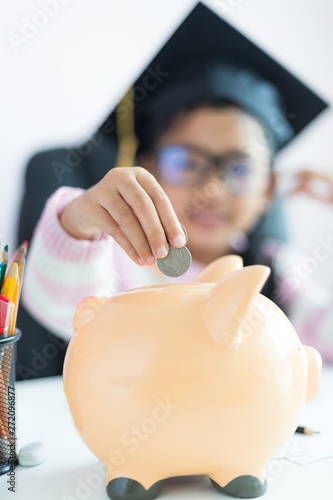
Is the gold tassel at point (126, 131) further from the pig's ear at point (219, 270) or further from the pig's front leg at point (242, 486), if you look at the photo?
the pig's front leg at point (242, 486)

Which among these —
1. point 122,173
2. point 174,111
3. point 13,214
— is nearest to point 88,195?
point 122,173

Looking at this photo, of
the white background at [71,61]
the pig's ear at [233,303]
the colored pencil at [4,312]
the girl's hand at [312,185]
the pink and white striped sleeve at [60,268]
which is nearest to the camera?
the pig's ear at [233,303]

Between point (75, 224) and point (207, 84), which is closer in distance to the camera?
point (75, 224)

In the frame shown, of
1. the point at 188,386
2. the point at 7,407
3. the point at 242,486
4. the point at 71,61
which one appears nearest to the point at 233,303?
the point at 188,386

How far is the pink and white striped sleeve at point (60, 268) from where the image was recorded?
994 millimetres

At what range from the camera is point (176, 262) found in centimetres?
58

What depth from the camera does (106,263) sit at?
1108 millimetres

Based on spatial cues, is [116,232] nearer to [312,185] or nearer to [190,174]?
[190,174]

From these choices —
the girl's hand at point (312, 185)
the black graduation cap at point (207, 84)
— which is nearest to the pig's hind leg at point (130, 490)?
the black graduation cap at point (207, 84)

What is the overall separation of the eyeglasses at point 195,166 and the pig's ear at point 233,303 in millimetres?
965

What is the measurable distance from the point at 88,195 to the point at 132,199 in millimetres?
149

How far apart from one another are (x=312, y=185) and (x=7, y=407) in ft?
4.63

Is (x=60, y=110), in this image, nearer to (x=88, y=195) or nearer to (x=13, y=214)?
(x=13, y=214)

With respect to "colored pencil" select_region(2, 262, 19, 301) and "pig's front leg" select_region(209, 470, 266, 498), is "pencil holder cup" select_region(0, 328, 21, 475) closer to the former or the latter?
"colored pencil" select_region(2, 262, 19, 301)
